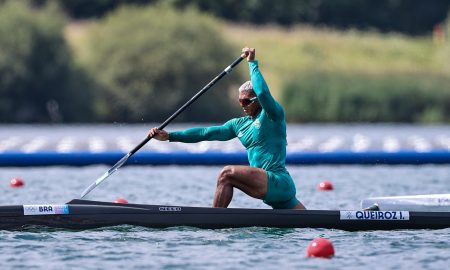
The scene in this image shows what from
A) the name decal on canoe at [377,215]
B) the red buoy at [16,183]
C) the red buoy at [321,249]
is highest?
the red buoy at [16,183]

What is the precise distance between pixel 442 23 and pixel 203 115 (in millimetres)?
26821

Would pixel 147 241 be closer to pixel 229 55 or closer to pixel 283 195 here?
pixel 283 195

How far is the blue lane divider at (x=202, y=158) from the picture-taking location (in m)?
22.6

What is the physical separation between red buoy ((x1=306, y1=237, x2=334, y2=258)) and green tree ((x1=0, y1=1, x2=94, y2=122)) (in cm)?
4098

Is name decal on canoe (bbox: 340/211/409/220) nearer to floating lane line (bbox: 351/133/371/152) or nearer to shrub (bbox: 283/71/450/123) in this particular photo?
floating lane line (bbox: 351/133/371/152)

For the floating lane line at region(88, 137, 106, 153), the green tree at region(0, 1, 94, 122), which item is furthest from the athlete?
the green tree at region(0, 1, 94, 122)

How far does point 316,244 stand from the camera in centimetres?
1088

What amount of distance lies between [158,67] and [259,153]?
41640 millimetres

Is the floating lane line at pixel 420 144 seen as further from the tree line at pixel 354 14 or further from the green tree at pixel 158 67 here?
the tree line at pixel 354 14

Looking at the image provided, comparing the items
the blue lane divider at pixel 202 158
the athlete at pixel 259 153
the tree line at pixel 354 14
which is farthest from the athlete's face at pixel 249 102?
the tree line at pixel 354 14

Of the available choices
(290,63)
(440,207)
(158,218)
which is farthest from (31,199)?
(290,63)

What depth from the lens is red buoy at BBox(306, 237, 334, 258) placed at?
1085 centimetres

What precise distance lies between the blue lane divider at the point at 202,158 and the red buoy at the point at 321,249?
38.0ft

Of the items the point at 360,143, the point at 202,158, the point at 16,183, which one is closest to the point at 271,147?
the point at 16,183
